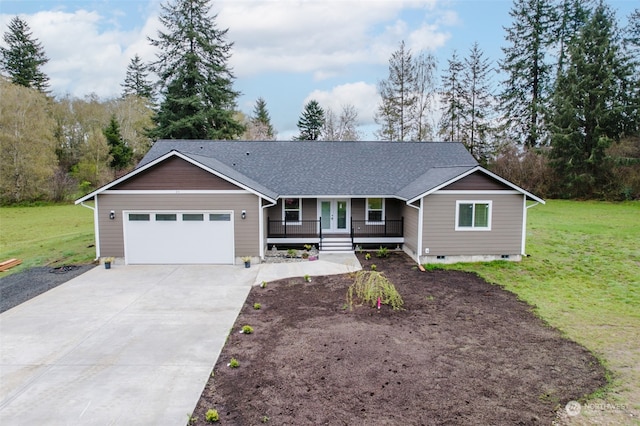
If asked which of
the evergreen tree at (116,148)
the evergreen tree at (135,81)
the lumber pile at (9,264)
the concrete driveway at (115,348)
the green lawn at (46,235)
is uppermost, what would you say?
the evergreen tree at (135,81)

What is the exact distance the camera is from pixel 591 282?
11.4m

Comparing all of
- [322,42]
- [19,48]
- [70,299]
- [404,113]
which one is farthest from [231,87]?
[70,299]

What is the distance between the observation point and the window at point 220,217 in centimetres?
1392

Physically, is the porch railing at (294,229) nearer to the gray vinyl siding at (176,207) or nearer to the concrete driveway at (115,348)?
the gray vinyl siding at (176,207)

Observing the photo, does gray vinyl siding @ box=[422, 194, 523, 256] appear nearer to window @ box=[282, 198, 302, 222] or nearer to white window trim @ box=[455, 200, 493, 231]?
white window trim @ box=[455, 200, 493, 231]

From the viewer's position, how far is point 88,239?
17.6 meters

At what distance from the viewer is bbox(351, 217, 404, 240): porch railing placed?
54.3 feet

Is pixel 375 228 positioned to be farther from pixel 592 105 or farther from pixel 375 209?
pixel 592 105

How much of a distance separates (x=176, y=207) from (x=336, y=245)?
6522mm

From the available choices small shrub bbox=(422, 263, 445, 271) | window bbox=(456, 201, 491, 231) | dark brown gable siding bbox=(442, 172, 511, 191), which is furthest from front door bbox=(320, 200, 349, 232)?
window bbox=(456, 201, 491, 231)

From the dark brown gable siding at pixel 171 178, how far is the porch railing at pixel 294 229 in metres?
3.65

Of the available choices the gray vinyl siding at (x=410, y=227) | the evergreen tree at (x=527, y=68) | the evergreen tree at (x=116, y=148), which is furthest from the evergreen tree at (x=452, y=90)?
the evergreen tree at (x=116, y=148)

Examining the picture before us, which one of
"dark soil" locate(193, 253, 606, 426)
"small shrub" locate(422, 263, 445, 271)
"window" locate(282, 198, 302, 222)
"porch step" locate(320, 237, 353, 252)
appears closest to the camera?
"dark soil" locate(193, 253, 606, 426)

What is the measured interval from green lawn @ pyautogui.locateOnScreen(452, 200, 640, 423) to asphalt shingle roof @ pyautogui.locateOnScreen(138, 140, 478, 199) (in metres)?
4.56
